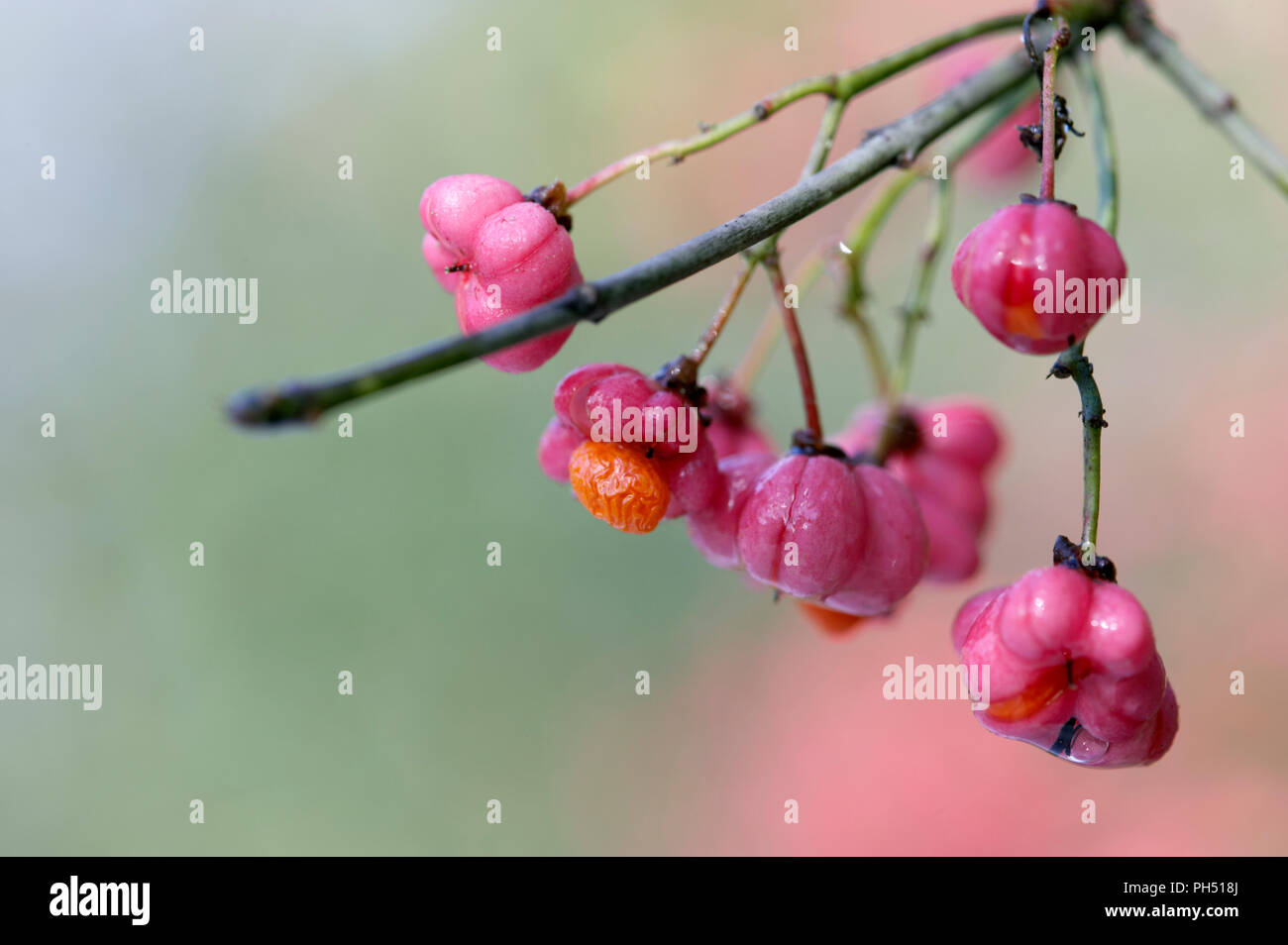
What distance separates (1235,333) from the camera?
263cm

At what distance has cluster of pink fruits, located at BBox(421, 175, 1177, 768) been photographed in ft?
2.76

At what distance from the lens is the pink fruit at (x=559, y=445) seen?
3.50ft

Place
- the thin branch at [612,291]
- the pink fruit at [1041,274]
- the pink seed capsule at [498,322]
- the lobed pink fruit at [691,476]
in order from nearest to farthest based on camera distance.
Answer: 1. the thin branch at [612,291]
2. the pink fruit at [1041,274]
3. the pink seed capsule at [498,322]
4. the lobed pink fruit at [691,476]

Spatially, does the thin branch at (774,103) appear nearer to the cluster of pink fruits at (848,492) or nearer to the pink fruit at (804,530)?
the cluster of pink fruits at (848,492)

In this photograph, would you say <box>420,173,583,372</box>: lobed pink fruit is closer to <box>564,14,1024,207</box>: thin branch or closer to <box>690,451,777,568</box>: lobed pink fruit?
<box>564,14,1024,207</box>: thin branch

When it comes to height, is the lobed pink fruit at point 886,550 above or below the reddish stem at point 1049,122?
below

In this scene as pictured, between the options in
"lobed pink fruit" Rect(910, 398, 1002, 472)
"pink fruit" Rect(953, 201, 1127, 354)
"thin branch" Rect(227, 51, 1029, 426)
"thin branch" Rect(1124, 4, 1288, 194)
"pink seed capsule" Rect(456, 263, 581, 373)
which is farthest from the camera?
"lobed pink fruit" Rect(910, 398, 1002, 472)

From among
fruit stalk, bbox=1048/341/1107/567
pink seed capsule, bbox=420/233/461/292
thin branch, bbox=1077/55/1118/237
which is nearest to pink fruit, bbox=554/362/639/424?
pink seed capsule, bbox=420/233/461/292

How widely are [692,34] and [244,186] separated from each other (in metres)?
1.32

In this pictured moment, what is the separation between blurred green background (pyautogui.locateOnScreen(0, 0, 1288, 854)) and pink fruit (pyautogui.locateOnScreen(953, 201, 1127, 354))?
73.5 inches

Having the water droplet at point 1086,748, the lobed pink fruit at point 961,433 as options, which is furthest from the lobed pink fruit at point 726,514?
the lobed pink fruit at point 961,433

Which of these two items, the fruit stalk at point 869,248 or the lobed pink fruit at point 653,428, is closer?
the lobed pink fruit at point 653,428

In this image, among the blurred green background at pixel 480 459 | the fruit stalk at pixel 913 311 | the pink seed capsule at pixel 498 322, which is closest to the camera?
the pink seed capsule at pixel 498 322

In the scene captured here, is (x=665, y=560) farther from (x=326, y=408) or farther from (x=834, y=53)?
(x=326, y=408)
